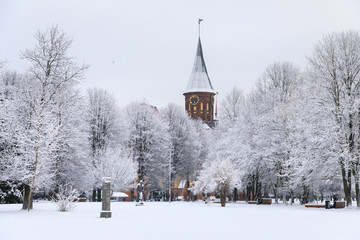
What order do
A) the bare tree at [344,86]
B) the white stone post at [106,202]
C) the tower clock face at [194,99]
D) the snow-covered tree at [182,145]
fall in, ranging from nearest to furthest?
the white stone post at [106,202], the bare tree at [344,86], the snow-covered tree at [182,145], the tower clock face at [194,99]

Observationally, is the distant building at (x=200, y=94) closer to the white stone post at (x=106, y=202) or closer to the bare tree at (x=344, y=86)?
the bare tree at (x=344, y=86)

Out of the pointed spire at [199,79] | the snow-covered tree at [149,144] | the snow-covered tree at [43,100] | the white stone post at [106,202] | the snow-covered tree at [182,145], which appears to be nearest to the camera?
the white stone post at [106,202]

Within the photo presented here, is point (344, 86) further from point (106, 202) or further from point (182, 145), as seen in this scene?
point (182, 145)

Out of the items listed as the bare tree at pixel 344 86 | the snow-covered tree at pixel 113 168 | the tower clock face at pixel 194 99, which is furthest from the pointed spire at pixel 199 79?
the bare tree at pixel 344 86

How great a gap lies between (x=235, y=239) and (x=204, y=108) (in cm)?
9539

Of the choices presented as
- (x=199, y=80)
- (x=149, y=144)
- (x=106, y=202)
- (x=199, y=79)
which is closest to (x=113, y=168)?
(x=149, y=144)

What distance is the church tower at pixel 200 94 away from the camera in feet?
337

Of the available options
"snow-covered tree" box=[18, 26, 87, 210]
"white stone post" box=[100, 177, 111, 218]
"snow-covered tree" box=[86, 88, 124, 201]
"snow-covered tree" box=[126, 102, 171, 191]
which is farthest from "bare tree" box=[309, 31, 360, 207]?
"snow-covered tree" box=[126, 102, 171, 191]

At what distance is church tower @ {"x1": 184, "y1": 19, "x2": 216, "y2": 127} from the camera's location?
103m

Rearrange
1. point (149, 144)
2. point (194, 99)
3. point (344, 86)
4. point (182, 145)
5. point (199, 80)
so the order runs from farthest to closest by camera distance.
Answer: point (194, 99) < point (199, 80) < point (182, 145) < point (149, 144) < point (344, 86)

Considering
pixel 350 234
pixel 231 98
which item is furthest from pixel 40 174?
pixel 231 98

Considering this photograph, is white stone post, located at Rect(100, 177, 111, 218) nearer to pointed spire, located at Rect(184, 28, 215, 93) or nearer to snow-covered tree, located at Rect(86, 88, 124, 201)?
snow-covered tree, located at Rect(86, 88, 124, 201)

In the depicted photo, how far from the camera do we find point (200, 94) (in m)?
104

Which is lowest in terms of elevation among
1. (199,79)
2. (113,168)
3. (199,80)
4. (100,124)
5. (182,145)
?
(113,168)
